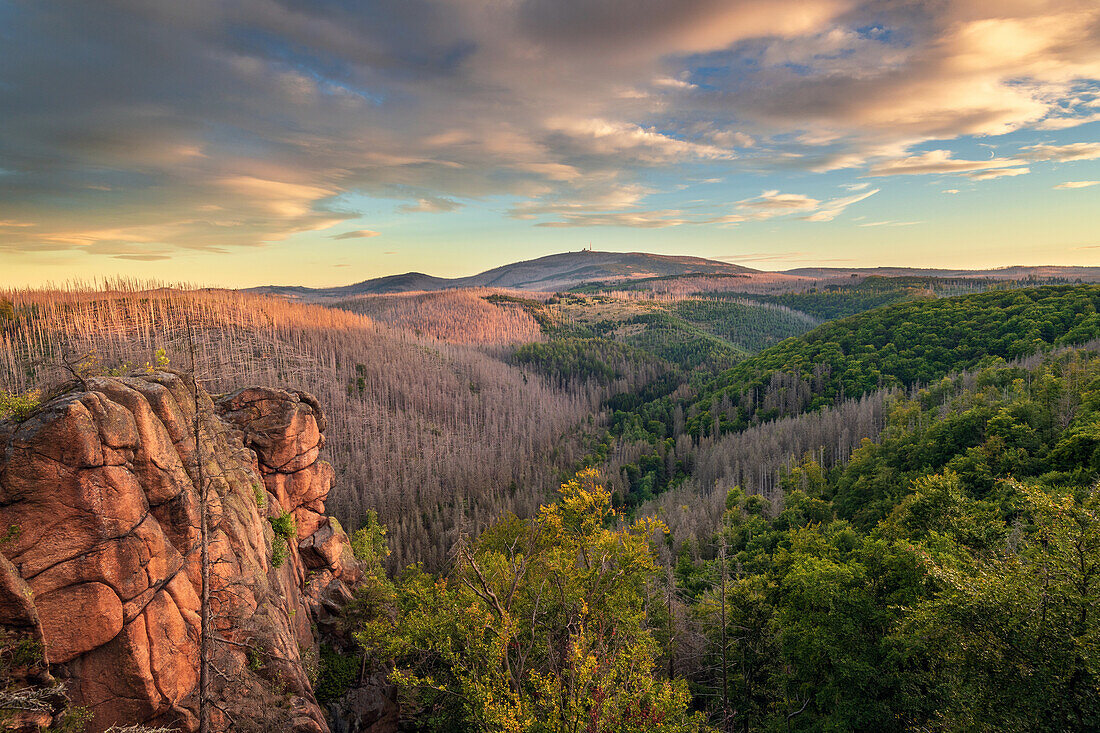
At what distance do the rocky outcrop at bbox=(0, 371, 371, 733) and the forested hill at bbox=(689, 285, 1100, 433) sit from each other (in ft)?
476

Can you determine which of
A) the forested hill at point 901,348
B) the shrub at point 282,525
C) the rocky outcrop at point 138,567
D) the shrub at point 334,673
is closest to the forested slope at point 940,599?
the shrub at point 334,673

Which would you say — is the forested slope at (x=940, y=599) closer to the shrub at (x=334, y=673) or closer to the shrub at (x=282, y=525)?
the shrub at (x=334, y=673)

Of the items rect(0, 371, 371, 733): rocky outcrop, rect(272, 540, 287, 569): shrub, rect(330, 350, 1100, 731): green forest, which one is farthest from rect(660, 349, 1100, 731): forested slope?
rect(272, 540, 287, 569): shrub

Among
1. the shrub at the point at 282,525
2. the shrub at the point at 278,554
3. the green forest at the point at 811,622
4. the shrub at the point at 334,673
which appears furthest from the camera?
the shrub at the point at 282,525

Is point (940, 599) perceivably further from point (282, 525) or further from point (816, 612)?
point (282, 525)

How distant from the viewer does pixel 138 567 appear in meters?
18.8

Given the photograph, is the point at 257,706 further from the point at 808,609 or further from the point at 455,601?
the point at 808,609

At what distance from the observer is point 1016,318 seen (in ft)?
427

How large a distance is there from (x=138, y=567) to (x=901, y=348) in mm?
180898


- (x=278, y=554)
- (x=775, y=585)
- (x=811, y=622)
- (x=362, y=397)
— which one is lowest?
(x=362, y=397)

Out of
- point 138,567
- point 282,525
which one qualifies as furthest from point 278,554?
point 138,567

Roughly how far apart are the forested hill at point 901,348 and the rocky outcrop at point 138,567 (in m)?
145

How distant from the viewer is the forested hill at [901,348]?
123 m

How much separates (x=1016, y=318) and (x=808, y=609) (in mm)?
146927
